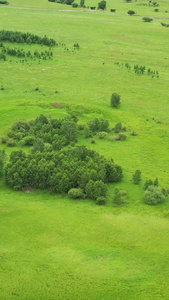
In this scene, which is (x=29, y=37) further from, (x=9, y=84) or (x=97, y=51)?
(x=9, y=84)

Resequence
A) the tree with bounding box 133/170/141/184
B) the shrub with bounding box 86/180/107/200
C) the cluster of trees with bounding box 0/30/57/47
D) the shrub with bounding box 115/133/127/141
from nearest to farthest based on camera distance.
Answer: the shrub with bounding box 86/180/107/200 < the tree with bounding box 133/170/141/184 < the shrub with bounding box 115/133/127/141 < the cluster of trees with bounding box 0/30/57/47

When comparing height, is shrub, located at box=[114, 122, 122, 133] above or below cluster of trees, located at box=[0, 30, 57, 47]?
below

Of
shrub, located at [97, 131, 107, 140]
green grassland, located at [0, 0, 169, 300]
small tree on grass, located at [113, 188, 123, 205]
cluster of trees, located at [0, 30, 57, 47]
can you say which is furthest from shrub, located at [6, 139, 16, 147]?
cluster of trees, located at [0, 30, 57, 47]

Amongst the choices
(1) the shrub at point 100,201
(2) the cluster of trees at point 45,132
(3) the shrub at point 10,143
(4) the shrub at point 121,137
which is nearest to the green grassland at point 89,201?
(1) the shrub at point 100,201

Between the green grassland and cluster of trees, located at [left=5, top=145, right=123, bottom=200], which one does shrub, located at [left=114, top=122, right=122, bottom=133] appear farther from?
cluster of trees, located at [left=5, top=145, right=123, bottom=200]

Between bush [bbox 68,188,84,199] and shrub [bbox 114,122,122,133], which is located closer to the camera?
bush [bbox 68,188,84,199]

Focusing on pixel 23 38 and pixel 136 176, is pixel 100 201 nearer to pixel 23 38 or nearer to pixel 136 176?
pixel 136 176
